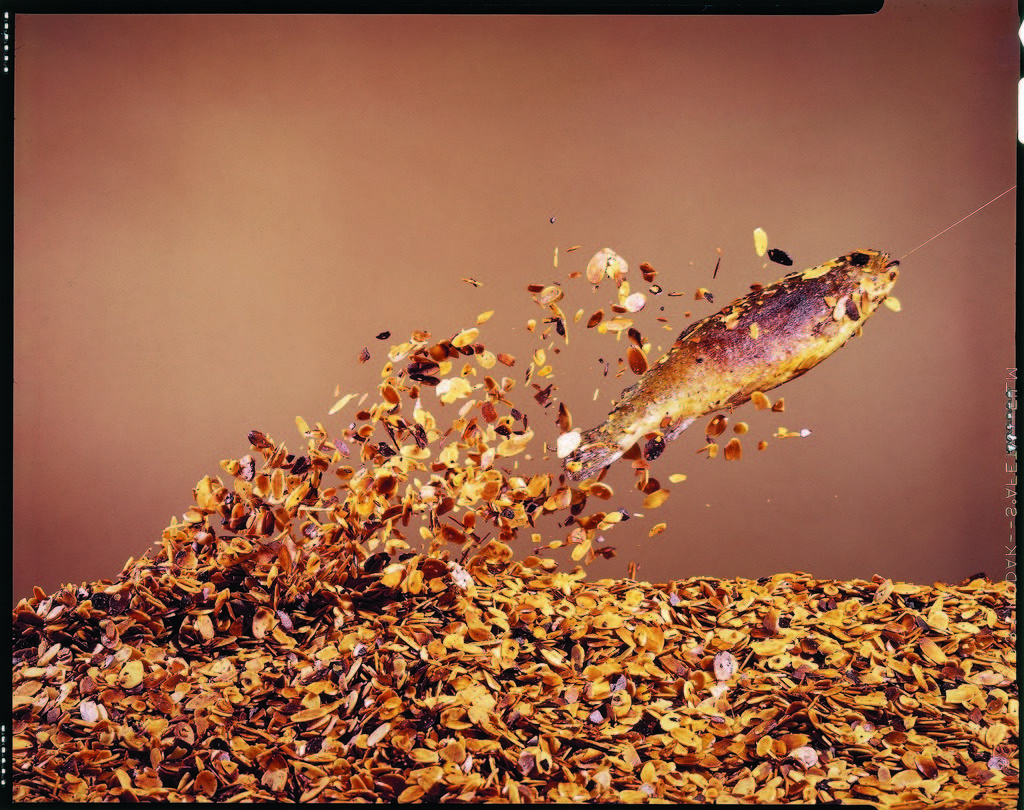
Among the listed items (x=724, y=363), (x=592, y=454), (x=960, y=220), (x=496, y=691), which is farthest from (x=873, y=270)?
(x=496, y=691)

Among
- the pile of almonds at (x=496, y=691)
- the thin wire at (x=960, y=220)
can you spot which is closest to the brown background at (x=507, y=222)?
the thin wire at (x=960, y=220)

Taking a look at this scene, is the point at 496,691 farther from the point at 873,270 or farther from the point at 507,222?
the point at 873,270

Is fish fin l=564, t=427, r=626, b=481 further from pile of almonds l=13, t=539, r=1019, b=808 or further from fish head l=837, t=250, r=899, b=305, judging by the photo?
fish head l=837, t=250, r=899, b=305

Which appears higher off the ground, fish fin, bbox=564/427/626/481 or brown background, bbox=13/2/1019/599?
brown background, bbox=13/2/1019/599

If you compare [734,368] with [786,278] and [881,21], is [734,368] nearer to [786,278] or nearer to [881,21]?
[786,278]

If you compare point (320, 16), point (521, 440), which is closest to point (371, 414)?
point (521, 440)

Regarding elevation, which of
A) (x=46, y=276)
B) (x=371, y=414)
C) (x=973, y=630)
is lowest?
(x=973, y=630)

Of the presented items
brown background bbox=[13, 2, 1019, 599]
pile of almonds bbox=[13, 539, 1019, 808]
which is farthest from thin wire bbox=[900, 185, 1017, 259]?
pile of almonds bbox=[13, 539, 1019, 808]

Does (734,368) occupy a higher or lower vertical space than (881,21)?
lower
